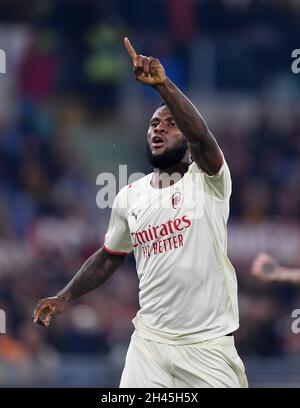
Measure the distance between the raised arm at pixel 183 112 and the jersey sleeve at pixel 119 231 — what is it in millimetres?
797

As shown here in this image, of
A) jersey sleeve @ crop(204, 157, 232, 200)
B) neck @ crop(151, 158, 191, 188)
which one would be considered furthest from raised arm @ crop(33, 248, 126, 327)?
jersey sleeve @ crop(204, 157, 232, 200)

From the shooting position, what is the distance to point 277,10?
699 inches

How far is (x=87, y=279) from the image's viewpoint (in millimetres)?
8039

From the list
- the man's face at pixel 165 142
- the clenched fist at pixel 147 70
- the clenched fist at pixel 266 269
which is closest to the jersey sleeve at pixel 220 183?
the man's face at pixel 165 142

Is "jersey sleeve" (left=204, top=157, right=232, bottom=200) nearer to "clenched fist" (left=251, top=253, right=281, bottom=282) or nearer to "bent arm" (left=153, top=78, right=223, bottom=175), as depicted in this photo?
"bent arm" (left=153, top=78, right=223, bottom=175)

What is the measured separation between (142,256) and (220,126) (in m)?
9.15

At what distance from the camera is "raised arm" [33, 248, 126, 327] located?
780cm

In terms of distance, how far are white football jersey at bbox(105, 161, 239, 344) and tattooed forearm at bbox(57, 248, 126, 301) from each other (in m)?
0.53

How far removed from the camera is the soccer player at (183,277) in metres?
7.41

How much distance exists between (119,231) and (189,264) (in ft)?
2.54

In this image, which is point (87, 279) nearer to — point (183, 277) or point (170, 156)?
point (183, 277)

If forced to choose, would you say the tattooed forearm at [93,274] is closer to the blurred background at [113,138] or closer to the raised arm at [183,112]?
the raised arm at [183,112]

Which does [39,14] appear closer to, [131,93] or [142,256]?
[131,93]
